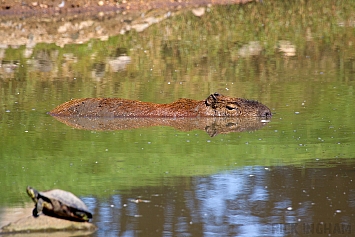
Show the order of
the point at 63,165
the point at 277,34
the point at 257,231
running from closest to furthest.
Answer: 1. the point at 257,231
2. the point at 63,165
3. the point at 277,34

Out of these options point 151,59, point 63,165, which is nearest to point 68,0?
point 151,59

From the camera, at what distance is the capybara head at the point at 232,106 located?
1273cm

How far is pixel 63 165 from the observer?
32.4 ft

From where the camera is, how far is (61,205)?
6.95 metres

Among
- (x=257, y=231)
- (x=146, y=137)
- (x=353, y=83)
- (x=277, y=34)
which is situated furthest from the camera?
(x=277, y=34)

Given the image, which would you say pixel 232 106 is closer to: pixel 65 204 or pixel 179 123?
pixel 179 123

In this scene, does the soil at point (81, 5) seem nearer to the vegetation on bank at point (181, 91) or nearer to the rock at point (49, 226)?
the vegetation on bank at point (181, 91)

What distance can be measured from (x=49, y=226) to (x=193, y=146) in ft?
12.9

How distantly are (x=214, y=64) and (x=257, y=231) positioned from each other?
40.5ft

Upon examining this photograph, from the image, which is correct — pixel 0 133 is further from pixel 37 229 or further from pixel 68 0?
pixel 68 0

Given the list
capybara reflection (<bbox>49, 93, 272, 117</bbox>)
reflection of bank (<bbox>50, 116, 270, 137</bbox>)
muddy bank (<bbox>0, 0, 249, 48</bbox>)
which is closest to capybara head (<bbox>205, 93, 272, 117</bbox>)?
capybara reflection (<bbox>49, 93, 272, 117</bbox>)

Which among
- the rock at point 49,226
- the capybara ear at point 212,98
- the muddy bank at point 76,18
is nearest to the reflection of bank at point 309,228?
the rock at point 49,226

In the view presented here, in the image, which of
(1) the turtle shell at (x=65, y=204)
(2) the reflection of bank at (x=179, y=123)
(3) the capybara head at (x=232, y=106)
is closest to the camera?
(1) the turtle shell at (x=65, y=204)

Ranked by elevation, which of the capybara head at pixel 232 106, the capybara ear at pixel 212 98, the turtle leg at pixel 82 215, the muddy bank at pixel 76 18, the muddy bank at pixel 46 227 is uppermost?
the muddy bank at pixel 76 18
